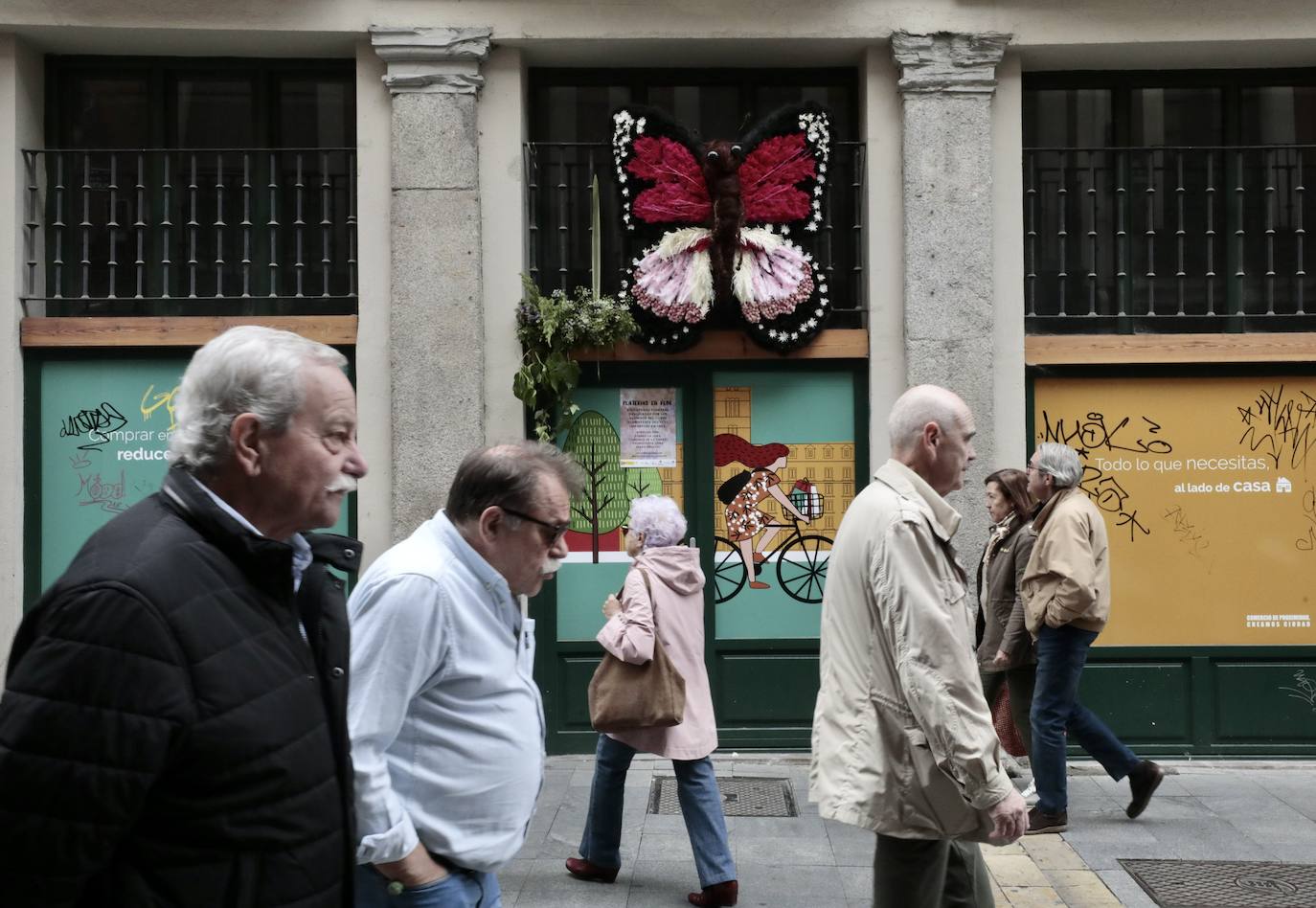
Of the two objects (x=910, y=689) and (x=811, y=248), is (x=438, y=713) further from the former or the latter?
(x=811, y=248)

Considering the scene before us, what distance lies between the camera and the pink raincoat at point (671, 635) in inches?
219

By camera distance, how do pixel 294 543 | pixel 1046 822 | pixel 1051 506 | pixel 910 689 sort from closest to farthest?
pixel 294 543 → pixel 910 689 → pixel 1046 822 → pixel 1051 506

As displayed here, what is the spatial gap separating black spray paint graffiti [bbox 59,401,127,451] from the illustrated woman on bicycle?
13.4ft

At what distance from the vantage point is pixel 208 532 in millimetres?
1971

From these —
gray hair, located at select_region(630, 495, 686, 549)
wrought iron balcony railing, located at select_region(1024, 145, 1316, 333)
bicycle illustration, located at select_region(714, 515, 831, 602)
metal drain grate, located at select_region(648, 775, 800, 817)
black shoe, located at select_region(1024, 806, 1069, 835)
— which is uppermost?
wrought iron balcony railing, located at select_region(1024, 145, 1316, 333)

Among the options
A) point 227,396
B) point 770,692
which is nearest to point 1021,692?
point 770,692

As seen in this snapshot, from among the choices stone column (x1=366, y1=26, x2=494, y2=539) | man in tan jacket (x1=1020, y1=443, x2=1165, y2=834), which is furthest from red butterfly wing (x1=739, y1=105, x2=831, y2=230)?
man in tan jacket (x1=1020, y1=443, x2=1165, y2=834)

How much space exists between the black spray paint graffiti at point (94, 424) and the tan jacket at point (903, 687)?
6.45 m

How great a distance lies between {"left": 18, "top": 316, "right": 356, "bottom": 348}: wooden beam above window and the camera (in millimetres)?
8648

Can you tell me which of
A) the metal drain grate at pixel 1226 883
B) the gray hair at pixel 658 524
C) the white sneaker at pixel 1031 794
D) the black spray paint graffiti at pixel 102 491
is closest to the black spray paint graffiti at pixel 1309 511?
the white sneaker at pixel 1031 794

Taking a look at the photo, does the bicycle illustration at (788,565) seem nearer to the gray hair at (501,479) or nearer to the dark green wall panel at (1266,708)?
the dark green wall panel at (1266,708)

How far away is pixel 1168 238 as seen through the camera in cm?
902

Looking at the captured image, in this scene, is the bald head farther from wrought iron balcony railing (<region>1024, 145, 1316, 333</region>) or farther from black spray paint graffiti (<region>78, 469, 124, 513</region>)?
black spray paint graffiti (<region>78, 469, 124, 513</region>)

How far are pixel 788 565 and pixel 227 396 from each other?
7.04m
